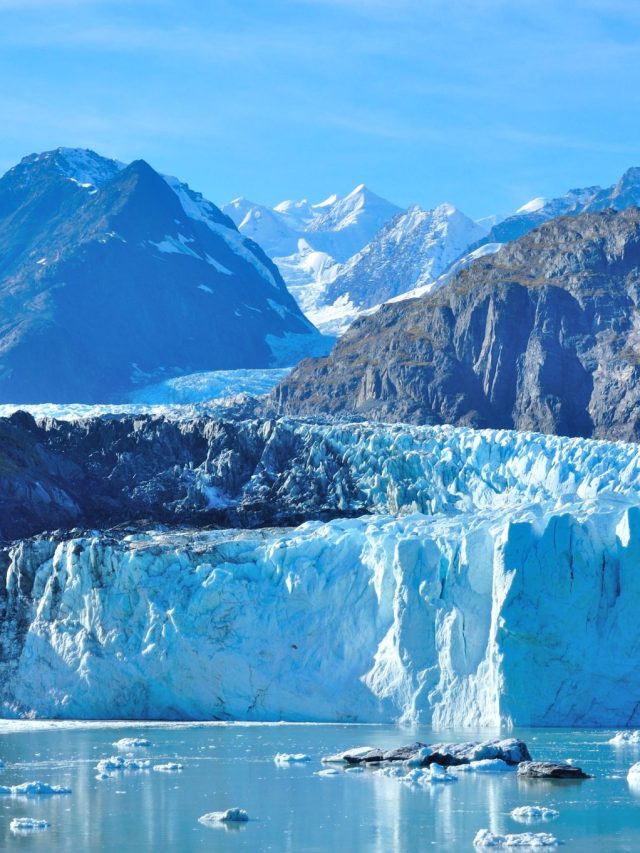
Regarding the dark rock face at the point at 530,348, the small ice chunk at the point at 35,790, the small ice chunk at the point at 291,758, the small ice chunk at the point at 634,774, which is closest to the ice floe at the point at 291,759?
the small ice chunk at the point at 291,758

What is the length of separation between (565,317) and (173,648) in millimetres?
84816

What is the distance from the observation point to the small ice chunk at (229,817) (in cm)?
3972

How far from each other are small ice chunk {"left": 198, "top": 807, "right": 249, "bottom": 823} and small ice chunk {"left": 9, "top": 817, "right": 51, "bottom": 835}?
3.35 m

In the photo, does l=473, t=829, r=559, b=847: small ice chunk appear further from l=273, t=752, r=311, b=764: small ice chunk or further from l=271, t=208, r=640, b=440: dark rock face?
l=271, t=208, r=640, b=440: dark rock face

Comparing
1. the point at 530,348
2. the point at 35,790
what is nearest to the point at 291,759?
the point at 35,790

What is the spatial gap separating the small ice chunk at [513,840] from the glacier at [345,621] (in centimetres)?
1789

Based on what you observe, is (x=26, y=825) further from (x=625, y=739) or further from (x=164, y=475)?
(x=164, y=475)

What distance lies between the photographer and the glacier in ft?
181

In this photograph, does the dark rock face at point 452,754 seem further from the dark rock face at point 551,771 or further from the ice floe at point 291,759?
the ice floe at point 291,759

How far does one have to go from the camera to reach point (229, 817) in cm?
3972

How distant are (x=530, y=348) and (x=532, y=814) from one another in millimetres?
103709

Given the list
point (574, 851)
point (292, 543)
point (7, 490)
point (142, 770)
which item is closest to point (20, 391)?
point (7, 490)

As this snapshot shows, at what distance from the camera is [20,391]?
194125mm

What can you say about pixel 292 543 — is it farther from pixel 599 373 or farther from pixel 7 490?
pixel 599 373
